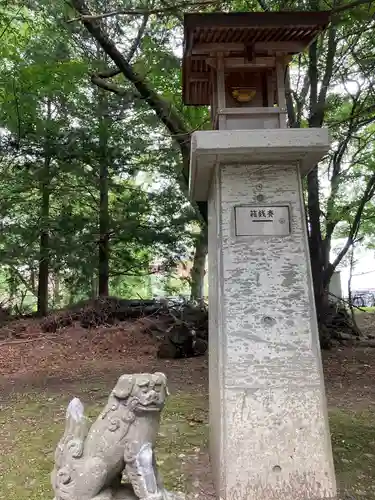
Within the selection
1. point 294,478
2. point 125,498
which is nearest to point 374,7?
point 294,478

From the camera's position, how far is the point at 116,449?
2094mm

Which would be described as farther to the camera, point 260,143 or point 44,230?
point 44,230

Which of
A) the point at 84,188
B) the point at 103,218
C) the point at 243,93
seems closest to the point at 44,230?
the point at 103,218

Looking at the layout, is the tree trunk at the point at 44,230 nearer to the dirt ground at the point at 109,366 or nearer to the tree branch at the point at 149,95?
the dirt ground at the point at 109,366

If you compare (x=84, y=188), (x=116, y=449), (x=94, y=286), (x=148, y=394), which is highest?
(x=84, y=188)

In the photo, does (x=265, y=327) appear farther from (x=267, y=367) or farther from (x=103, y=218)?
(x=103, y=218)

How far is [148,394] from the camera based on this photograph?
6.90 feet

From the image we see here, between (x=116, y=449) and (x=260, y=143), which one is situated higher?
(x=260, y=143)

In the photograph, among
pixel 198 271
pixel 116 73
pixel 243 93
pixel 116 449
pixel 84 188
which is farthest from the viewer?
pixel 198 271

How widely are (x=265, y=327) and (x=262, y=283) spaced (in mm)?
281

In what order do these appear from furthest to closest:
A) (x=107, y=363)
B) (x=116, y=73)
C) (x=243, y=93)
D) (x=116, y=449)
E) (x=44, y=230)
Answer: (x=44, y=230), (x=116, y=73), (x=107, y=363), (x=243, y=93), (x=116, y=449)

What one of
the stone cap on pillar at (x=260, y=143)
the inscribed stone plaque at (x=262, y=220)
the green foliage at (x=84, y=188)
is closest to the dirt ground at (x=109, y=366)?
the green foliage at (x=84, y=188)

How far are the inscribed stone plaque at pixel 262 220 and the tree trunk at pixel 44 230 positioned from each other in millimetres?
5982

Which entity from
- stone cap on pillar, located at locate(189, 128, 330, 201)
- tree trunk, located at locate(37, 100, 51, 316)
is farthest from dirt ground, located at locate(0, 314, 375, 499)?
stone cap on pillar, located at locate(189, 128, 330, 201)
